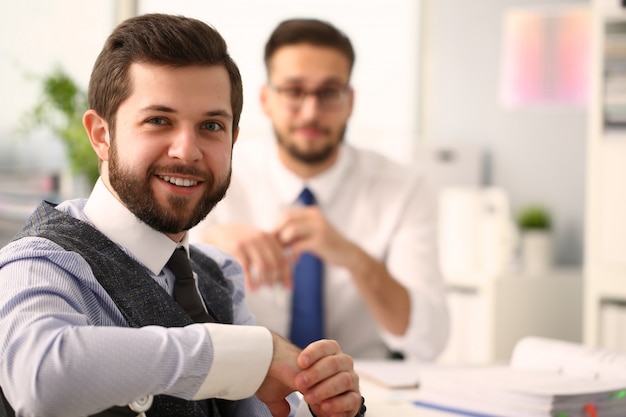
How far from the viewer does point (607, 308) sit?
11.0 feet

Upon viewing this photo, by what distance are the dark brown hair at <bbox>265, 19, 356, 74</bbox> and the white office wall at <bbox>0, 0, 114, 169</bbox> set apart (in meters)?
0.75

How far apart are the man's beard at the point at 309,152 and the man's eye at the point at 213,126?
1.19 m

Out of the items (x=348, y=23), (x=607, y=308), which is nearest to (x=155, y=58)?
(x=607, y=308)

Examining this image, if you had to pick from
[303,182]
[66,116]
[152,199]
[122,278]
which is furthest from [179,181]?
[66,116]

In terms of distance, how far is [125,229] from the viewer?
3.73 feet

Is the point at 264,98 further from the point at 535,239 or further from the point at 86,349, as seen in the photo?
the point at 535,239

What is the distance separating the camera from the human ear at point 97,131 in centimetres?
117

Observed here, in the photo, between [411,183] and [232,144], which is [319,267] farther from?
[232,144]

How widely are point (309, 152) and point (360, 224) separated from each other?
0.27 metres

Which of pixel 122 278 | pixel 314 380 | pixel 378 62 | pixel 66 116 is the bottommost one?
pixel 314 380

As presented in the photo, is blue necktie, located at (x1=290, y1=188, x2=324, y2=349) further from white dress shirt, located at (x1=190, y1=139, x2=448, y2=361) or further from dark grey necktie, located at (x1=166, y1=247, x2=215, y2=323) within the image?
dark grey necktie, located at (x1=166, y1=247, x2=215, y2=323)

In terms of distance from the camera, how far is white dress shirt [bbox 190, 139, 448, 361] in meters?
2.33

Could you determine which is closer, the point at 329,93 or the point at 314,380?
the point at 314,380

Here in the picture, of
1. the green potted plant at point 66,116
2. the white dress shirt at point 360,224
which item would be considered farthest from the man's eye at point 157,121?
the green potted plant at point 66,116
